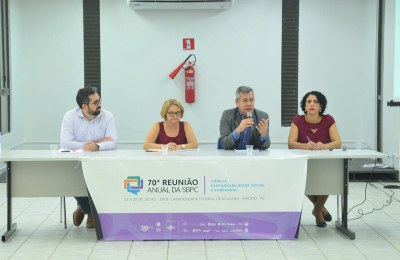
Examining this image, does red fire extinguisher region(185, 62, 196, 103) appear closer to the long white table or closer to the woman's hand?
the woman's hand

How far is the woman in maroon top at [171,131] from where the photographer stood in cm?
528

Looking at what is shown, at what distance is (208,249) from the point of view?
14.8ft

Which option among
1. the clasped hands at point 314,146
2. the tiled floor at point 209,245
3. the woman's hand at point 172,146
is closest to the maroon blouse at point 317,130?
the clasped hands at point 314,146

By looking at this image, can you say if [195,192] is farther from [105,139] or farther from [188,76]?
[188,76]

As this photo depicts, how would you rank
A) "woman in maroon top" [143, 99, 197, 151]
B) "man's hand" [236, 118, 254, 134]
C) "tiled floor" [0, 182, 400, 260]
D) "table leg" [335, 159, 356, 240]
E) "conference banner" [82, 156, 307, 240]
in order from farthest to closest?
"woman in maroon top" [143, 99, 197, 151], "man's hand" [236, 118, 254, 134], "table leg" [335, 159, 356, 240], "conference banner" [82, 156, 307, 240], "tiled floor" [0, 182, 400, 260]

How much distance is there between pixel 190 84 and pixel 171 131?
8.87ft

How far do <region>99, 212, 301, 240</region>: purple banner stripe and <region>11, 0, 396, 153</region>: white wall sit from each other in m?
3.64

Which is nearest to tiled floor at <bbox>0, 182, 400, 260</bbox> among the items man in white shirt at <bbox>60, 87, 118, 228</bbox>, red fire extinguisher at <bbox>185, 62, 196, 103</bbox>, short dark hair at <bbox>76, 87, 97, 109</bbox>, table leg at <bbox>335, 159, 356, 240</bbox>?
table leg at <bbox>335, 159, 356, 240</bbox>

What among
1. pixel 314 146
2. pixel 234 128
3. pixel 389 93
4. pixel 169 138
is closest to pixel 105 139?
pixel 169 138

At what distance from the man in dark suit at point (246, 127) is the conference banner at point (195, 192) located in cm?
57

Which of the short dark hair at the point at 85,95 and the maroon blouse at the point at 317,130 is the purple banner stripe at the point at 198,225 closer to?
the maroon blouse at the point at 317,130

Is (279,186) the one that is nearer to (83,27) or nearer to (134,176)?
(134,176)

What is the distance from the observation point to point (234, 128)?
5352mm

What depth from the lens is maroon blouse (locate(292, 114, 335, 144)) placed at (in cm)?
534
